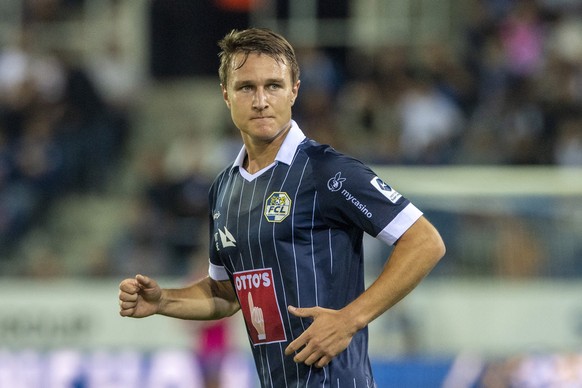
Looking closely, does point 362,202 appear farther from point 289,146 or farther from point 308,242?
point 289,146

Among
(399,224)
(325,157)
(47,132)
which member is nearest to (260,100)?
(325,157)

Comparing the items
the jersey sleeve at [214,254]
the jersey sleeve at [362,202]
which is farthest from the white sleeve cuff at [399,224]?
the jersey sleeve at [214,254]

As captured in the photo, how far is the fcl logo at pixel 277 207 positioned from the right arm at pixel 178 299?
504 millimetres

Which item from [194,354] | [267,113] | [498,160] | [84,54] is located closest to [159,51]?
[84,54]

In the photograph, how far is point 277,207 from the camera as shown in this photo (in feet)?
12.7

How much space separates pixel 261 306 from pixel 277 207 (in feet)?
1.13

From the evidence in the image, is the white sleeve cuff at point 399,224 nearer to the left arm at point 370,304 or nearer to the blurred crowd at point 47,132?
the left arm at point 370,304

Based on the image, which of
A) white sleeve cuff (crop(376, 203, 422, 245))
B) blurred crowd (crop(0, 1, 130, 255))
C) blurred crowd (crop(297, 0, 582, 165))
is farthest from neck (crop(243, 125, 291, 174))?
blurred crowd (crop(0, 1, 130, 255))

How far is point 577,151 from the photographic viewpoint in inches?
435

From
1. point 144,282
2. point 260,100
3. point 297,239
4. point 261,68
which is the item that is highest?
point 261,68

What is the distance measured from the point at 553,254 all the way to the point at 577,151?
1.72 metres

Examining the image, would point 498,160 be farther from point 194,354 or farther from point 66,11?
point 66,11

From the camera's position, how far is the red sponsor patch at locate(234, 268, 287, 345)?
388 cm

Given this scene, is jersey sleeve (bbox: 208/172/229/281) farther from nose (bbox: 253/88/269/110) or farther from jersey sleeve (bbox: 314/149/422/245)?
jersey sleeve (bbox: 314/149/422/245)
